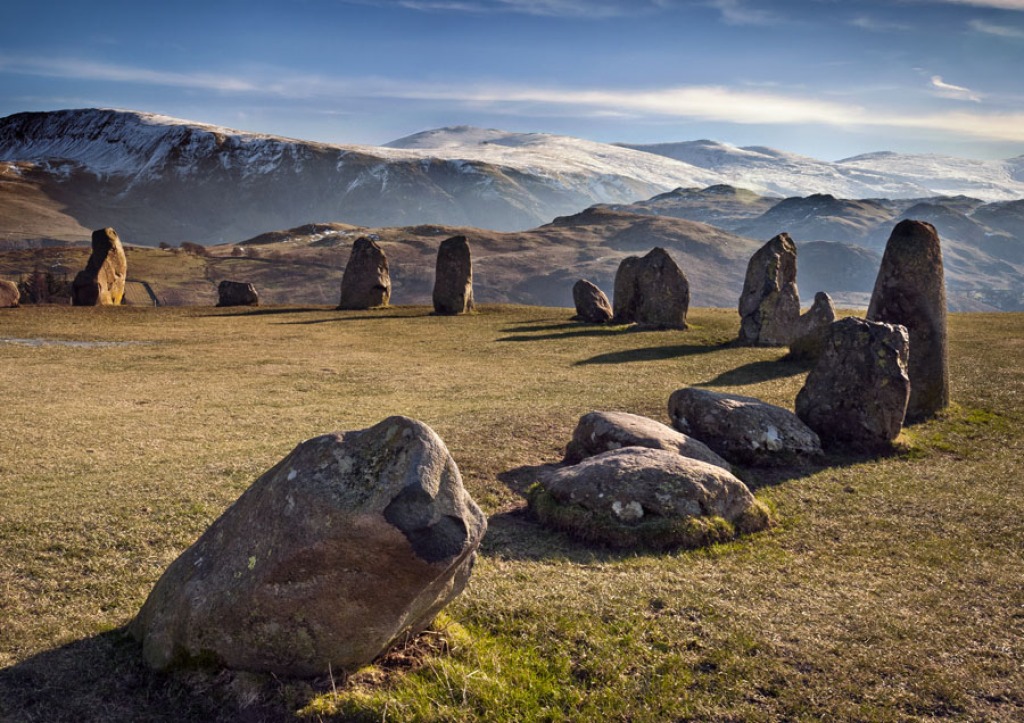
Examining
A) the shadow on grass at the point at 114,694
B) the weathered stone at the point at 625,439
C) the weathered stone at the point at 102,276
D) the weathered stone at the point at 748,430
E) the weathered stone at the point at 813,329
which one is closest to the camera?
the shadow on grass at the point at 114,694

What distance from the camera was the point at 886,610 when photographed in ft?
30.7

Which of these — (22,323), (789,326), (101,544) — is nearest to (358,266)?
(22,323)

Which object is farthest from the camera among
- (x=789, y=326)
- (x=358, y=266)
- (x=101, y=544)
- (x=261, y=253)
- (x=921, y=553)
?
(x=261, y=253)

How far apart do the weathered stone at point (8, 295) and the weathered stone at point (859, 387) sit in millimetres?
43075

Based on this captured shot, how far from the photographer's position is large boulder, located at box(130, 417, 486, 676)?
6.53m

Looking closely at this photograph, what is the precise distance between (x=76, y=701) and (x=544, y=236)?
642ft

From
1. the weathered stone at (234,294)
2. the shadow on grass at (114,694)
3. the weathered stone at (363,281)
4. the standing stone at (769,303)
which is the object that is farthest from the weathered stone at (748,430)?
the weathered stone at (234,294)

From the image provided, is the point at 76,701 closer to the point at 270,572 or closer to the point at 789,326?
the point at 270,572

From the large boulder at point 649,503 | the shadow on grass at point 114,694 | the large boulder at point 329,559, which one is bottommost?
the shadow on grass at point 114,694

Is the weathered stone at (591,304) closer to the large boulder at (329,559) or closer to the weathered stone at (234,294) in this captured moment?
the weathered stone at (234,294)

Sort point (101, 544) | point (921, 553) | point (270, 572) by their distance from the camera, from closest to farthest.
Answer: point (270, 572) → point (101, 544) → point (921, 553)

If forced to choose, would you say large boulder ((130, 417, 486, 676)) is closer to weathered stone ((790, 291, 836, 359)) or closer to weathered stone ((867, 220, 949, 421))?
weathered stone ((867, 220, 949, 421))

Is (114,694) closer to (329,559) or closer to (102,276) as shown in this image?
(329,559)

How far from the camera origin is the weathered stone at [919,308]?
63.7ft
